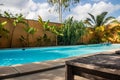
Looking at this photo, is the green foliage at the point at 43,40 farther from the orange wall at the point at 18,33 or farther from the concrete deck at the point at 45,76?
the concrete deck at the point at 45,76

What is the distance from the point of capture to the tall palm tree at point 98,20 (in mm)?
21734

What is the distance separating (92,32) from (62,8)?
5.14 meters

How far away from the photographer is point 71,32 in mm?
16531

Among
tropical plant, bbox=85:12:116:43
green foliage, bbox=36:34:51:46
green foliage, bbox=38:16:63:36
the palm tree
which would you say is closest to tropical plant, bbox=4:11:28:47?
green foliage, bbox=38:16:63:36

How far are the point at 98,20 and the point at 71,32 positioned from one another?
7098 millimetres

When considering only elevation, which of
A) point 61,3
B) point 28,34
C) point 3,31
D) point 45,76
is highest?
point 61,3

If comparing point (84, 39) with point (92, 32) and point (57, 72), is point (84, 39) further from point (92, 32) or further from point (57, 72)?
point (57, 72)

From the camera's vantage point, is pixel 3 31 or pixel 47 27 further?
pixel 47 27

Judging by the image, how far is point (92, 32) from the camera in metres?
21.7

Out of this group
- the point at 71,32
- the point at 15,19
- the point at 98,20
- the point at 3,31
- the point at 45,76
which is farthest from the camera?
the point at 98,20

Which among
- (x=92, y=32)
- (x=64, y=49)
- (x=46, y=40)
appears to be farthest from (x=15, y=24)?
(x=92, y=32)

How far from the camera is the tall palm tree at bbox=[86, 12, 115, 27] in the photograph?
856 inches

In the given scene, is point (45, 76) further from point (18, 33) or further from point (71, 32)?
point (71, 32)

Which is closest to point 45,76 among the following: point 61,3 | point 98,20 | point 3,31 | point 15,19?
point 3,31
